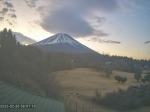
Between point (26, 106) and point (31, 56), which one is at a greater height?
point (31, 56)

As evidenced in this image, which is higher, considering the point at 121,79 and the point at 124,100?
the point at 121,79

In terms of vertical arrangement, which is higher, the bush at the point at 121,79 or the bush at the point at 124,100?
the bush at the point at 121,79

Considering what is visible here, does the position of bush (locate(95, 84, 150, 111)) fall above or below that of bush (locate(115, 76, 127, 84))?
below

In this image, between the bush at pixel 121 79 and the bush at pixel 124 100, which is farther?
the bush at pixel 121 79

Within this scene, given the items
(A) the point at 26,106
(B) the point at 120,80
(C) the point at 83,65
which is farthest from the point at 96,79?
(A) the point at 26,106

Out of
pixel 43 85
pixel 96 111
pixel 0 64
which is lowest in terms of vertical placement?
pixel 96 111

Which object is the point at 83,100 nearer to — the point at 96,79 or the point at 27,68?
the point at 27,68

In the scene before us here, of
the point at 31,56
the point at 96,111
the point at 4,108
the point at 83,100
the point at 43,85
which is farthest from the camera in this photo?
the point at 31,56

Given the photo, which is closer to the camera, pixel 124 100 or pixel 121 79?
pixel 124 100

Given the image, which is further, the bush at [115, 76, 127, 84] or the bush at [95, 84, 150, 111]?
the bush at [115, 76, 127, 84]

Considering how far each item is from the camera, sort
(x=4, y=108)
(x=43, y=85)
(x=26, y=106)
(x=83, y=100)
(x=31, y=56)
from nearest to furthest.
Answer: (x=4, y=108)
(x=26, y=106)
(x=43, y=85)
(x=83, y=100)
(x=31, y=56)

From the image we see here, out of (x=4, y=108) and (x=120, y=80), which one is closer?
(x=4, y=108)
